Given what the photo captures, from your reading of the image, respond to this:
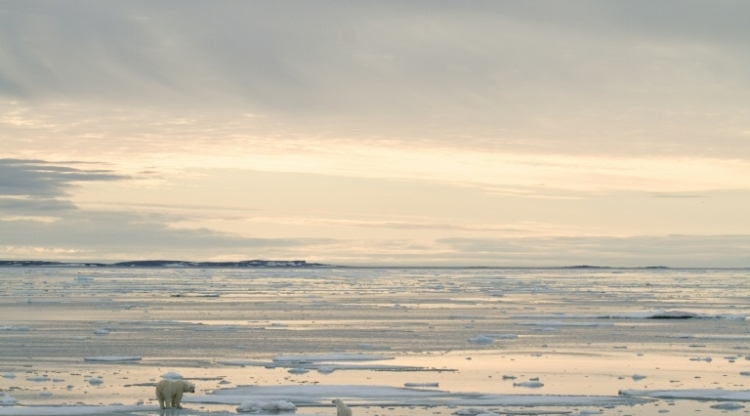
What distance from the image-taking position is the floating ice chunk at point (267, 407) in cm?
1212

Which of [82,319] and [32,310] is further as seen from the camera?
[32,310]

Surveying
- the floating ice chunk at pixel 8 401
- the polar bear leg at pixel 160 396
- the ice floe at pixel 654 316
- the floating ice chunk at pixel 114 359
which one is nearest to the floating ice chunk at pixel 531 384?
the polar bear leg at pixel 160 396

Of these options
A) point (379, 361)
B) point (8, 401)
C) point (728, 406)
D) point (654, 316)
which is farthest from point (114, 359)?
point (654, 316)

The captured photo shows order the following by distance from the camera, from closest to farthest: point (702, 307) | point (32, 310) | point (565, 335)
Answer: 1. point (565, 335)
2. point (32, 310)
3. point (702, 307)

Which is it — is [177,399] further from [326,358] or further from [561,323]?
[561,323]

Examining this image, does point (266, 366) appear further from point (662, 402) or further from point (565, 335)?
point (565, 335)


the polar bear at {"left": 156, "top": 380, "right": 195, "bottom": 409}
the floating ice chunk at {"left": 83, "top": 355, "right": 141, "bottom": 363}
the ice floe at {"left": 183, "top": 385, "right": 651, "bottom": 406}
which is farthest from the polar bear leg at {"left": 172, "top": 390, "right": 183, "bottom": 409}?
the floating ice chunk at {"left": 83, "top": 355, "right": 141, "bottom": 363}

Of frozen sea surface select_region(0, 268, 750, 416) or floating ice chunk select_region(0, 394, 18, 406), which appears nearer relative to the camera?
floating ice chunk select_region(0, 394, 18, 406)

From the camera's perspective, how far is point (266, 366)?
16.7m

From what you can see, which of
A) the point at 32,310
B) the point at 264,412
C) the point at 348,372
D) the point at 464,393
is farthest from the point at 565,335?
the point at 32,310

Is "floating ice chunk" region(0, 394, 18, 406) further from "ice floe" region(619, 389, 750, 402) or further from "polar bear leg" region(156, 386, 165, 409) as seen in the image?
"ice floe" region(619, 389, 750, 402)

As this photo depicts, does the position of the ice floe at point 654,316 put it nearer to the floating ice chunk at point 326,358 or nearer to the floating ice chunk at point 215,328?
the floating ice chunk at point 215,328

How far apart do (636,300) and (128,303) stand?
20.4 m

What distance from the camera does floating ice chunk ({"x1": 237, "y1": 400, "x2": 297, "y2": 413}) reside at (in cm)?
1212
